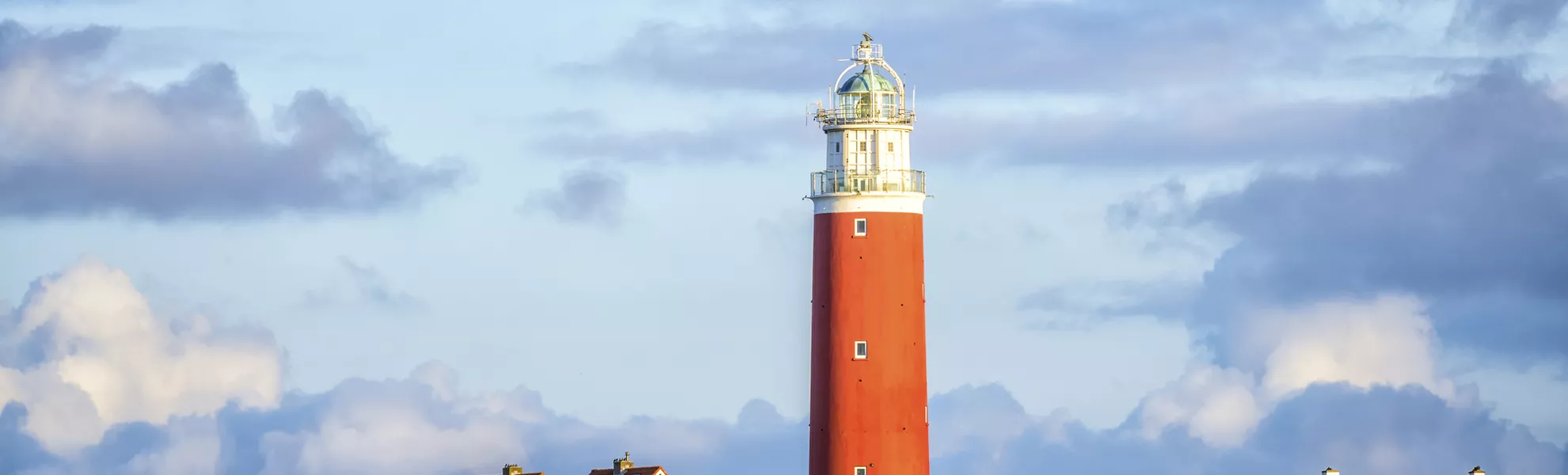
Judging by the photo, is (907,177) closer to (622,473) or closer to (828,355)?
(828,355)

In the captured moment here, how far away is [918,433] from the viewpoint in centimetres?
10725

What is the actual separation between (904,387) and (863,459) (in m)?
2.63

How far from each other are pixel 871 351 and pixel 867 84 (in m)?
8.80

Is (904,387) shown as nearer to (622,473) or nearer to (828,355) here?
(828,355)

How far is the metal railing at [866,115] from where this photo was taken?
108000 mm

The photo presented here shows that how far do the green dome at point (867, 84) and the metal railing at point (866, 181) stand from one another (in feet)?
8.82

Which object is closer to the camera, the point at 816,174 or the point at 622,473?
the point at 816,174

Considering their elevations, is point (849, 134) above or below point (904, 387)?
above

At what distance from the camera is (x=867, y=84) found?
108 metres

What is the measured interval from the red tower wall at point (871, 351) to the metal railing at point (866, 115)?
10.3 ft

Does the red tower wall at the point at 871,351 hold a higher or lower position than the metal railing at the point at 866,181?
lower

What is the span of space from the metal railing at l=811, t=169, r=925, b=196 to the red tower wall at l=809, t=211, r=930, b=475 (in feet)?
2.90

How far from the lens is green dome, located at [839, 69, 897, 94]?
108m

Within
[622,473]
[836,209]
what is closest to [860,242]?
[836,209]
